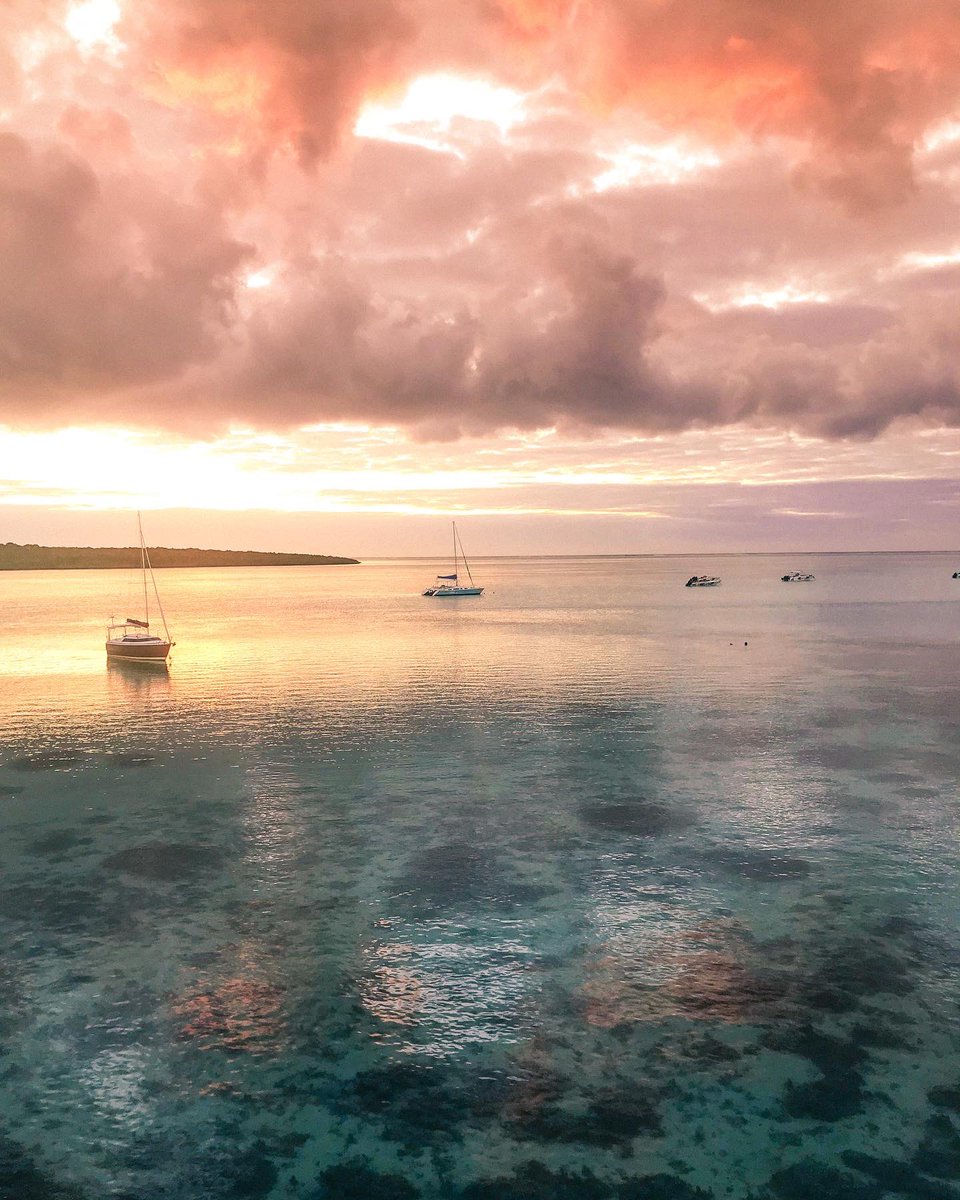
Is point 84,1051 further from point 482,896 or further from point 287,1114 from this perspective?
point 482,896

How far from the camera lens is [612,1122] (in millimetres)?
18547

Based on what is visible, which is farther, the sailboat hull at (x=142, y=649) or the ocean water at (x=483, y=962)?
the sailboat hull at (x=142, y=649)

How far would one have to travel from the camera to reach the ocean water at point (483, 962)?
17.9m

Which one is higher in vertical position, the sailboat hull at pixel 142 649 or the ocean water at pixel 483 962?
the sailboat hull at pixel 142 649

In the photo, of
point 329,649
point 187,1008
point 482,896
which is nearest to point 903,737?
point 482,896

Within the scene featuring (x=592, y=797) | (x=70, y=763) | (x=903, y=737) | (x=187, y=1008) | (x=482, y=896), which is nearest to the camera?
(x=187, y=1008)

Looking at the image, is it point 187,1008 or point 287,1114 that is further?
point 187,1008

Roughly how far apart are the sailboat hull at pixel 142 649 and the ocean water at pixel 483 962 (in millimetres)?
37557

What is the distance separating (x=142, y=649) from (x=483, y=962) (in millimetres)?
81957

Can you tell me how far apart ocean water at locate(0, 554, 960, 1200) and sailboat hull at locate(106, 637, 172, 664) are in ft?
123

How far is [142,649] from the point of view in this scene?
98438mm

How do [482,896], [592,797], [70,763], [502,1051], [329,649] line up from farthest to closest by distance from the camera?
[329,649]
[70,763]
[592,797]
[482,896]
[502,1051]

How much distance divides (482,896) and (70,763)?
3201 cm

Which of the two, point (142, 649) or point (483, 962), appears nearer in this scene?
point (483, 962)
